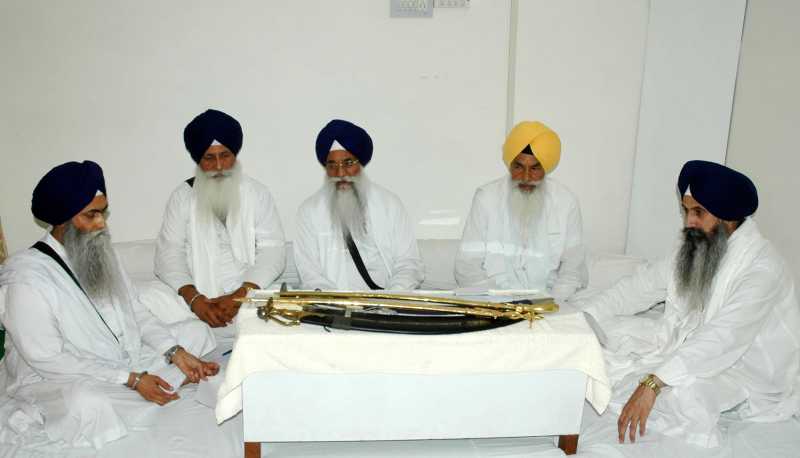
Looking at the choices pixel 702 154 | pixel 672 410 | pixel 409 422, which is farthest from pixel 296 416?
pixel 702 154

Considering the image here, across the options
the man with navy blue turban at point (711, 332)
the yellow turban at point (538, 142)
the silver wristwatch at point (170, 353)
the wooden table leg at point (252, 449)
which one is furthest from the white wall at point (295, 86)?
the wooden table leg at point (252, 449)

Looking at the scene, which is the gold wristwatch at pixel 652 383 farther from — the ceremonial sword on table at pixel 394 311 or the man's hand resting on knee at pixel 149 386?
the man's hand resting on knee at pixel 149 386

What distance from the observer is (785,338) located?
10.3 ft

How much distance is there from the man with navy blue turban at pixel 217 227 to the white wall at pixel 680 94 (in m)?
3.07

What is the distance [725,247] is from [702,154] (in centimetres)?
206

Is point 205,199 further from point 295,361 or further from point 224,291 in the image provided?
point 295,361

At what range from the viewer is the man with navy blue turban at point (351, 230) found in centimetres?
418

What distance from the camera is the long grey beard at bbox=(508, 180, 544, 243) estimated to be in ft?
14.1

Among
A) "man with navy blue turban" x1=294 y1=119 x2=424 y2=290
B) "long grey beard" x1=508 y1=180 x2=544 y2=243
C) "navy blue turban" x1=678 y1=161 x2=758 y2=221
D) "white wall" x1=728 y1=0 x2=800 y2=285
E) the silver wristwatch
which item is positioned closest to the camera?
"navy blue turban" x1=678 y1=161 x2=758 y2=221

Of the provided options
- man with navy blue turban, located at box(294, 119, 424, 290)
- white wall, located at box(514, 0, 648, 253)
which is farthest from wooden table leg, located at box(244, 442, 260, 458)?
white wall, located at box(514, 0, 648, 253)

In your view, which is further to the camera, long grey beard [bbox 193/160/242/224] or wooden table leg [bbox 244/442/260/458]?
long grey beard [bbox 193/160/242/224]

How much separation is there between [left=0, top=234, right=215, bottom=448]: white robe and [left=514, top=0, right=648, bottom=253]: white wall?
3.36 metres

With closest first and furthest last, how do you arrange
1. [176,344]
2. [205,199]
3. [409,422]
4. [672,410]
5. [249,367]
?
[249,367]
[409,422]
[672,410]
[176,344]
[205,199]

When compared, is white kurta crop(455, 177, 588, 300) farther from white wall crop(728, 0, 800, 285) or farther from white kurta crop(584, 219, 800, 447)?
white wall crop(728, 0, 800, 285)
